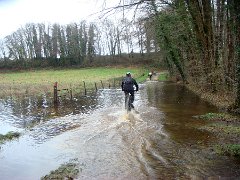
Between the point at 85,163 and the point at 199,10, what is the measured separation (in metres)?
14.7

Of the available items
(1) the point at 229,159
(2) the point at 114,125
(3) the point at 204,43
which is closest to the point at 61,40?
(3) the point at 204,43

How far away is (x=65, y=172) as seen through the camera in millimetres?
8398

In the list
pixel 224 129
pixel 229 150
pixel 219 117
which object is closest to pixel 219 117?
pixel 219 117

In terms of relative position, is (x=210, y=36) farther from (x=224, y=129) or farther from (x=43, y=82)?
(x=43, y=82)

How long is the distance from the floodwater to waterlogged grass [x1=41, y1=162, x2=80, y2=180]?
0.64ft

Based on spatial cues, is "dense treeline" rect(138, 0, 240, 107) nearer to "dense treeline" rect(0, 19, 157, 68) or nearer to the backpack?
the backpack

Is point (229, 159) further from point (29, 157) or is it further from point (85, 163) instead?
point (29, 157)

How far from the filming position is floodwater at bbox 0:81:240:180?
27.1 ft

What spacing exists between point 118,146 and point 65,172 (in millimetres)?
2694

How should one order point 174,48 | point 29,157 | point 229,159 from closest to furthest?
point 229,159, point 29,157, point 174,48

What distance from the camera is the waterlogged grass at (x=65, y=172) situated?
8098 mm

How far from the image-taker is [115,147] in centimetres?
1063

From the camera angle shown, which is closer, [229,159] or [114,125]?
[229,159]

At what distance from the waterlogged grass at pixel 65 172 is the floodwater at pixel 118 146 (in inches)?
7.7
